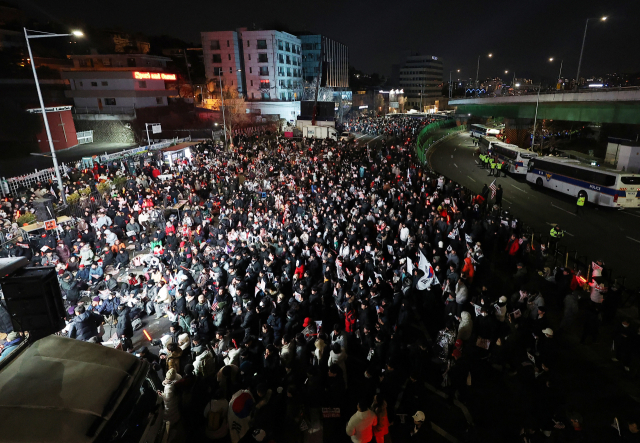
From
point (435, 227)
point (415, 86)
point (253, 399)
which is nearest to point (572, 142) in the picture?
point (435, 227)

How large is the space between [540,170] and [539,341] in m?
21.0

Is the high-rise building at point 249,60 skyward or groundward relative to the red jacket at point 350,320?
skyward

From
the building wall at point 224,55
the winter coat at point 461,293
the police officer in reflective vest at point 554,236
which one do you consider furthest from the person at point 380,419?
the building wall at point 224,55

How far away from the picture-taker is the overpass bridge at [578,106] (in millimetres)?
22719

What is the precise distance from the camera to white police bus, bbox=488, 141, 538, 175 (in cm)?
2645

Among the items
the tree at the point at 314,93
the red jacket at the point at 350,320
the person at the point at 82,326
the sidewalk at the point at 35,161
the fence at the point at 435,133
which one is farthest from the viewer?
the tree at the point at 314,93

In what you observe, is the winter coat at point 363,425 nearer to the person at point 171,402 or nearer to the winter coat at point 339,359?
the winter coat at point 339,359

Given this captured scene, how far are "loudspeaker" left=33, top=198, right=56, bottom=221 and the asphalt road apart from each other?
19.3m

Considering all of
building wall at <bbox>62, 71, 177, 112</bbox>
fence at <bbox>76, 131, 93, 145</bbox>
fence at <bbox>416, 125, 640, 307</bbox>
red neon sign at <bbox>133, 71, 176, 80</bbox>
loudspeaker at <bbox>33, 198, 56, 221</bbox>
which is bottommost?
fence at <bbox>416, 125, 640, 307</bbox>

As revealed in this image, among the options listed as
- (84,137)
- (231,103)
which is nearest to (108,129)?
(84,137)

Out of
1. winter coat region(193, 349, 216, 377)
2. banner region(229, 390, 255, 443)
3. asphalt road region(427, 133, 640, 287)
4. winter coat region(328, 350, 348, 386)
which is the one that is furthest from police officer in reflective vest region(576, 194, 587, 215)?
banner region(229, 390, 255, 443)

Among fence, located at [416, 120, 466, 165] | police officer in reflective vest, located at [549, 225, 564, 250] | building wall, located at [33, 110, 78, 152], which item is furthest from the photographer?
fence, located at [416, 120, 466, 165]

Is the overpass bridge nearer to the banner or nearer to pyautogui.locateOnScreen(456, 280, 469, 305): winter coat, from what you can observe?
pyautogui.locateOnScreen(456, 280, 469, 305): winter coat

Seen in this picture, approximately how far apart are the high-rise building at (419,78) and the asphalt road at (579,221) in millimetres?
111113
